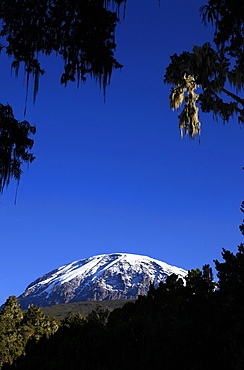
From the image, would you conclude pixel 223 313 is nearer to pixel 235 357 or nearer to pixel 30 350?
pixel 235 357

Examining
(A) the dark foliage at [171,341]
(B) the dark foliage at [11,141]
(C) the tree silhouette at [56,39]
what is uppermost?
(C) the tree silhouette at [56,39]

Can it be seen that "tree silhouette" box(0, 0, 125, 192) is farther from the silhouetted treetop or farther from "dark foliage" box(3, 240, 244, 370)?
"dark foliage" box(3, 240, 244, 370)

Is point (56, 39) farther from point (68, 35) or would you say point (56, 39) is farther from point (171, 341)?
point (171, 341)

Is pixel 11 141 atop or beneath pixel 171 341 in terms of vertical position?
atop

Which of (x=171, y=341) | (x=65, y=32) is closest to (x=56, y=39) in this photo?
Answer: (x=65, y=32)

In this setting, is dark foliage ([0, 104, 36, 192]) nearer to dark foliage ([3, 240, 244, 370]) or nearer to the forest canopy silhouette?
the forest canopy silhouette

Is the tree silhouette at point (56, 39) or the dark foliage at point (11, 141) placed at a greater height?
the tree silhouette at point (56, 39)

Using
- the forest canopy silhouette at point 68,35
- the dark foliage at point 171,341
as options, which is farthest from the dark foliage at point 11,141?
the dark foliage at point 171,341

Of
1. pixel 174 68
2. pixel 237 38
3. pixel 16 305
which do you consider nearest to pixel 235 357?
pixel 237 38

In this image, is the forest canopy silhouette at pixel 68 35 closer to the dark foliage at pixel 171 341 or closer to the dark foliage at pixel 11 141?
the dark foliage at pixel 11 141

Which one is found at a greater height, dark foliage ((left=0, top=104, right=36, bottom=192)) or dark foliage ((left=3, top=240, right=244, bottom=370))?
dark foliage ((left=0, top=104, right=36, bottom=192))

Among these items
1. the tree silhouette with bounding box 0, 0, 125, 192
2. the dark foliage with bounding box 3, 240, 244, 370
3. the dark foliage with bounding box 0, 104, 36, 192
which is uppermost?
the tree silhouette with bounding box 0, 0, 125, 192

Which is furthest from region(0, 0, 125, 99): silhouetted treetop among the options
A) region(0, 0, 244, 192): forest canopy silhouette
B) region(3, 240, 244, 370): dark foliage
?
region(3, 240, 244, 370): dark foliage

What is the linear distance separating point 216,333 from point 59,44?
17.1 ft
